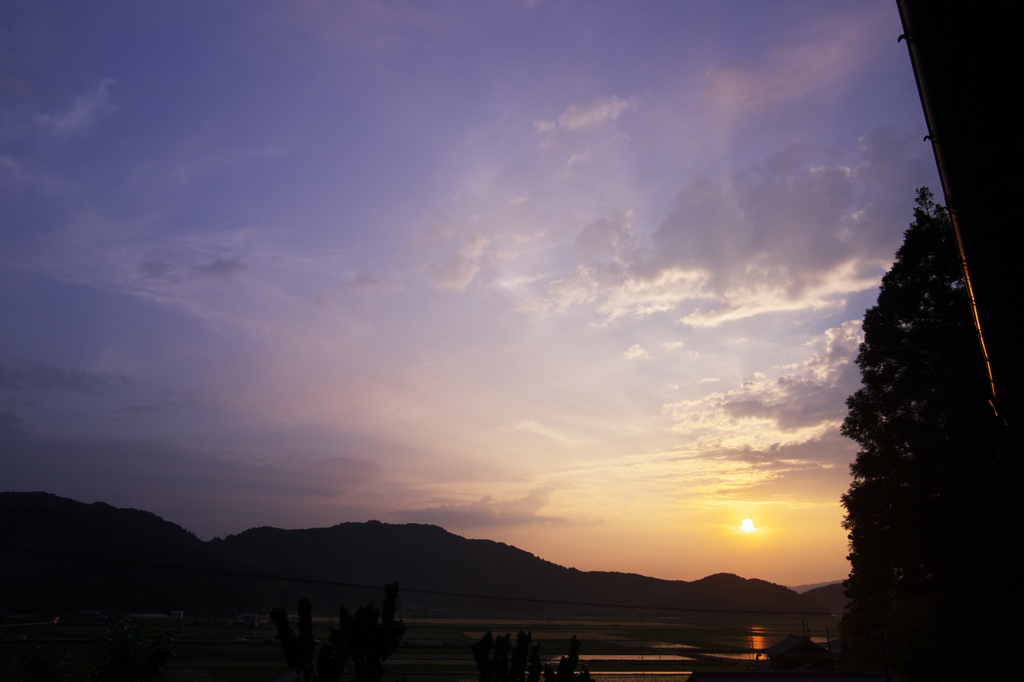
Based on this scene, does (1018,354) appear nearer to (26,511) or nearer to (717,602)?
(26,511)

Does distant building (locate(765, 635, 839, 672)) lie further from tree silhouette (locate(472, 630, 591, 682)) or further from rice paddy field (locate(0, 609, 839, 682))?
tree silhouette (locate(472, 630, 591, 682))

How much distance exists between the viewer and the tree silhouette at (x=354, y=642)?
44.4ft

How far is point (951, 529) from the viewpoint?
799 inches

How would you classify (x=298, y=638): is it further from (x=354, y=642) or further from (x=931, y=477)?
(x=931, y=477)

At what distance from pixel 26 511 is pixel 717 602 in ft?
635

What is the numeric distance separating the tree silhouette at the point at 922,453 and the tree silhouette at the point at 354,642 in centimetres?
1956

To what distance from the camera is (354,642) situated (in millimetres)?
13703

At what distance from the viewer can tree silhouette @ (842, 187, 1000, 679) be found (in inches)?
808

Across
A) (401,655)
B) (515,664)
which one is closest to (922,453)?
(515,664)

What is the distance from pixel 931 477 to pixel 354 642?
21.3m

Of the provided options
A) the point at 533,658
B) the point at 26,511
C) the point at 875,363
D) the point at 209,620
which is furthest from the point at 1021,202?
the point at 209,620

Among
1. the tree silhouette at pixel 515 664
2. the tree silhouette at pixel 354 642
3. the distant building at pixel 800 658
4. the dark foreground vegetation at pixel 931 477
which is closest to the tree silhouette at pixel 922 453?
the dark foreground vegetation at pixel 931 477

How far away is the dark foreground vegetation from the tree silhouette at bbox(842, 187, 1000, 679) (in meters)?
0.04

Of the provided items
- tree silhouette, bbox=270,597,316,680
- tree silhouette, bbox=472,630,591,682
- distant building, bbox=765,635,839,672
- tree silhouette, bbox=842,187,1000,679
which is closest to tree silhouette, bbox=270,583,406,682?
tree silhouette, bbox=270,597,316,680
